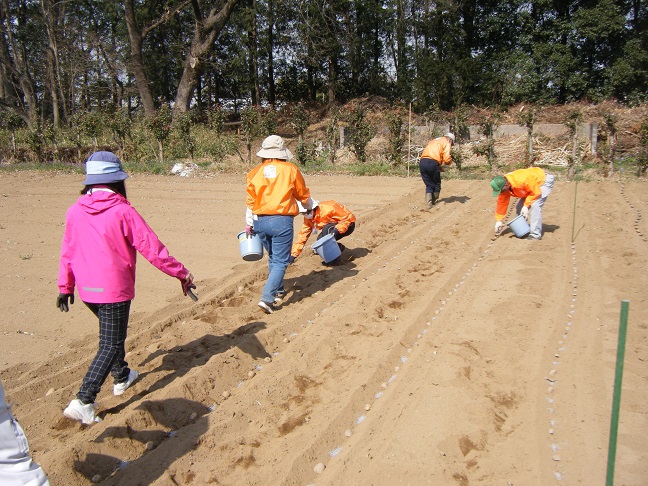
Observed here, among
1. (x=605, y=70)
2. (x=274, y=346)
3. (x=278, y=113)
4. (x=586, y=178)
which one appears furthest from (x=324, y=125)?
(x=274, y=346)

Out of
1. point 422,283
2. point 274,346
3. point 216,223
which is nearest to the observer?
point 274,346

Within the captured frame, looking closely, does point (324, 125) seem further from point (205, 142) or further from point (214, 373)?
point (214, 373)

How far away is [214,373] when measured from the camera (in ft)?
14.3

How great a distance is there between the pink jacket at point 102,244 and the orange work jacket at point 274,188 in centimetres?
193

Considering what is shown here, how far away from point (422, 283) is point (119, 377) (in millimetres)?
3561

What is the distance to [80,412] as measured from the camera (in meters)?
3.62

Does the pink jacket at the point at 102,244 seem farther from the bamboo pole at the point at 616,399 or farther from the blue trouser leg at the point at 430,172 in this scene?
the blue trouser leg at the point at 430,172

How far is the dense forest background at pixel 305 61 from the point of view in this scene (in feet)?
71.7

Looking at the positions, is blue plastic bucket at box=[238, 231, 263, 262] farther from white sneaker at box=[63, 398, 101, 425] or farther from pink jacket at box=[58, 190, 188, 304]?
white sneaker at box=[63, 398, 101, 425]

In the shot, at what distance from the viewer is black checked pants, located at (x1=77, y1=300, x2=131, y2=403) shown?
365cm

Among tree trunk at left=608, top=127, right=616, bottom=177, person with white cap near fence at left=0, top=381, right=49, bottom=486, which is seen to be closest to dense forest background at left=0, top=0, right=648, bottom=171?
tree trunk at left=608, top=127, right=616, bottom=177

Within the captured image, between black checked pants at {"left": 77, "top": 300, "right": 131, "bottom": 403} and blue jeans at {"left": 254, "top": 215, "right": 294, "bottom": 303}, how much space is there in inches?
76.1

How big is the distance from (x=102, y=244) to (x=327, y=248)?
3.73 meters

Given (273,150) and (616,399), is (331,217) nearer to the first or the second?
(273,150)
